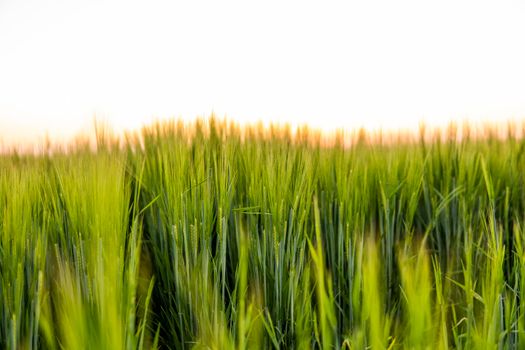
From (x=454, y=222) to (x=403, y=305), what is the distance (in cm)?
52

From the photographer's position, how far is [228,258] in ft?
4.01

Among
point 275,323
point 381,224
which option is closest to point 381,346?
point 275,323

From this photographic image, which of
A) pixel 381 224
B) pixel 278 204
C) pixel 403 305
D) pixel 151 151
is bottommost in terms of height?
pixel 403 305

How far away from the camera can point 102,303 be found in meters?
0.84

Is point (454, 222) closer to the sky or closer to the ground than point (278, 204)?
closer to the ground

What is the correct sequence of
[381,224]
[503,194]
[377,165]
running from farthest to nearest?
1. [503,194]
2. [377,165]
3. [381,224]

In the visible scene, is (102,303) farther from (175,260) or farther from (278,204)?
(278,204)

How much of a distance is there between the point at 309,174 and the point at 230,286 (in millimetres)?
339

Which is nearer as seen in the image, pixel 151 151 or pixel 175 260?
pixel 175 260

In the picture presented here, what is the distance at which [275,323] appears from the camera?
112cm

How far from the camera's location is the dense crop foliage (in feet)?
2.97

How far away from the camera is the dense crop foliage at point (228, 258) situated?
2.97 ft

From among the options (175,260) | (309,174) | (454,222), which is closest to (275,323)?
(175,260)

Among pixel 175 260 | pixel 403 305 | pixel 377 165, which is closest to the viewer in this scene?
pixel 175 260
